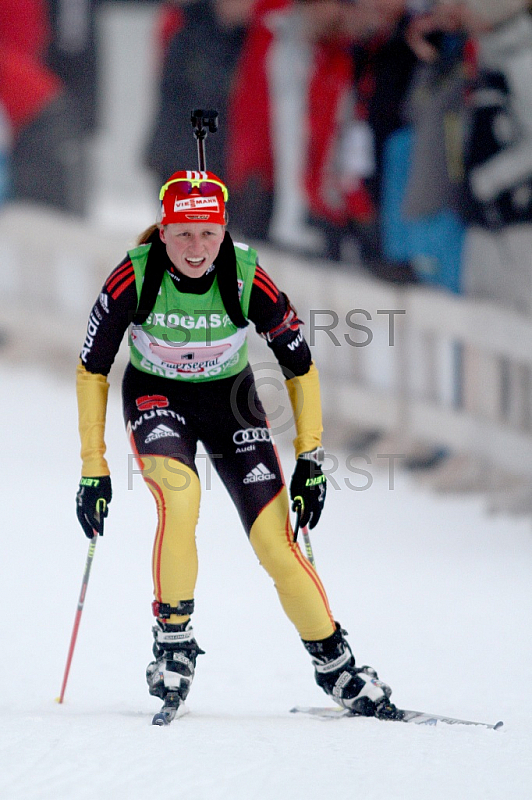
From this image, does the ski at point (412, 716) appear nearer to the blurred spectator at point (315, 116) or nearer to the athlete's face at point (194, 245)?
the athlete's face at point (194, 245)

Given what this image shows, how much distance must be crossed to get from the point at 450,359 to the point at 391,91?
1.91 meters

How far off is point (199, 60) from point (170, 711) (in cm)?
650

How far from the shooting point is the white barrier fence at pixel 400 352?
823cm

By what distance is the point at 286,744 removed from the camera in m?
4.02

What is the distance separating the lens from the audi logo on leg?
4785mm

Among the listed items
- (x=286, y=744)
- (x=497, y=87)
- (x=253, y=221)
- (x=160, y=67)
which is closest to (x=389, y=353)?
(x=253, y=221)

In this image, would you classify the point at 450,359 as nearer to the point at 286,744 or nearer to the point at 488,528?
the point at 488,528

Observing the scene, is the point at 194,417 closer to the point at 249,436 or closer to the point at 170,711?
the point at 249,436

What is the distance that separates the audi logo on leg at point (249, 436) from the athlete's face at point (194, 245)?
65 centimetres

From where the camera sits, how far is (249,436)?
189 inches

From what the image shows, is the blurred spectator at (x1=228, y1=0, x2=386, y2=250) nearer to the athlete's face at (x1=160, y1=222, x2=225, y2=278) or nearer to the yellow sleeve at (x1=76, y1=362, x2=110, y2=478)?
the athlete's face at (x1=160, y1=222, x2=225, y2=278)

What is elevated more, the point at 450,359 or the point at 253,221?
the point at 253,221

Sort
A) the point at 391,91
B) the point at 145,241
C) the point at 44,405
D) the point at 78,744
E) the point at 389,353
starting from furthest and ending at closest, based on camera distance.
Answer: the point at 44,405 → the point at 389,353 → the point at 391,91 → the point at 145,241 → the point at 78,744

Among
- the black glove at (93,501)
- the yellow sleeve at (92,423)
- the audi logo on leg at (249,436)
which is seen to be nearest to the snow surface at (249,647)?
the black glove at (93,501)
